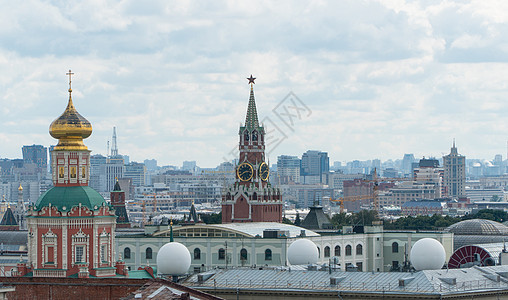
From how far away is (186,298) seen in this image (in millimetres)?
69188

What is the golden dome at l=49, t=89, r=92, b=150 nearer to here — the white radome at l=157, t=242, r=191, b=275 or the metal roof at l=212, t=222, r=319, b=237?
the white radome at l=157, t=242, r=191, b=275

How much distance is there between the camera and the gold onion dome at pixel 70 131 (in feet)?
337

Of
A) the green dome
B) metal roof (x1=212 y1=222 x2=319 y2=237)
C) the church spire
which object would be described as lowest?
metal roof (x1=212 y1=222 x2=319 y2=237)

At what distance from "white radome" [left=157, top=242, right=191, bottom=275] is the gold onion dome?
13408 millimetres

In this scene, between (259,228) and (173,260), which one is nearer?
(173,260)

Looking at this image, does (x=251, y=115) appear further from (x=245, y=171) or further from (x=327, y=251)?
(x=327, y=251)

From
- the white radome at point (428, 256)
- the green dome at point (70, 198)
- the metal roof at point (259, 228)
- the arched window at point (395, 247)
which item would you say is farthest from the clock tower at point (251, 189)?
the white radome at point (428, 256)

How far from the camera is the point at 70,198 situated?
99938 mm

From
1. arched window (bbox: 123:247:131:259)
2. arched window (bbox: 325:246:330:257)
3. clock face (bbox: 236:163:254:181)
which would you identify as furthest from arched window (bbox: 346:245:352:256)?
clock face (bbox: 236:163:254:181)

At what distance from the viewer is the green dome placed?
99562mm

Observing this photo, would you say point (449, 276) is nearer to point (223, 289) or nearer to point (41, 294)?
point (223, 289)

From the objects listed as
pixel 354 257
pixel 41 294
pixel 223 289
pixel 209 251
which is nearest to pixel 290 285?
pixel 223 289

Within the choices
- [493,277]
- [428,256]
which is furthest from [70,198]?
[493,277]

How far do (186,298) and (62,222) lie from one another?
31.1m
